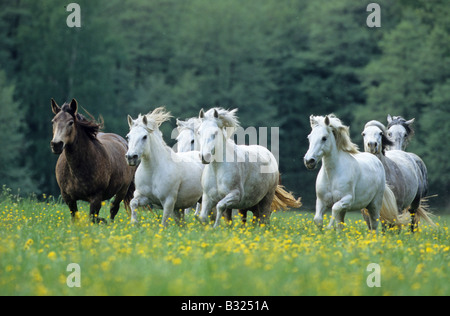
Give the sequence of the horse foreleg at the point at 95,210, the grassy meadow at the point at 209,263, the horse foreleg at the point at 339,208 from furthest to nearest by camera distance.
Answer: the horse foreleg at the point at 95,210 → the horse foreleg at the point at 339,208 → the grassy meadow at the point at 209,263

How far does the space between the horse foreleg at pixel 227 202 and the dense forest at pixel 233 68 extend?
2226 centimetres

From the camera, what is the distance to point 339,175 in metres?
10.6

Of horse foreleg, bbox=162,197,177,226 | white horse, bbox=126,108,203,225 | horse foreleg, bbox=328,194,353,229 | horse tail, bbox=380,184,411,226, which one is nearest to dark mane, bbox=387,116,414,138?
horse tail, bbox=380,184,411,226

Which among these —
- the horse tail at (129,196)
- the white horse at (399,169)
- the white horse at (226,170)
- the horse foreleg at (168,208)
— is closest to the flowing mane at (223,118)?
the white horse at (226,170)

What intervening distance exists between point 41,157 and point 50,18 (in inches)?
305

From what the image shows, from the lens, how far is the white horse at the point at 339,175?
34.1 ft

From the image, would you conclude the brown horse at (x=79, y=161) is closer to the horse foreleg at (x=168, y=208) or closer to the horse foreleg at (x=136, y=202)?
the horse foreleg at (x=136, y=202)

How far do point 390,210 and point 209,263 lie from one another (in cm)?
536

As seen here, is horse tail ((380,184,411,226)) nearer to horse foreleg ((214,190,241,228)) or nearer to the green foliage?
horse foreleg ((214,190,241,228))

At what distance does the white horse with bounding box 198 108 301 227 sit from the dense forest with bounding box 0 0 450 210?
71.1 feet

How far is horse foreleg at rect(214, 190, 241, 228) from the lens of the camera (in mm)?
10633

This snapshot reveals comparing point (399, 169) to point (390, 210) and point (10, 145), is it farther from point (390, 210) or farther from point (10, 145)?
point (10, 145)

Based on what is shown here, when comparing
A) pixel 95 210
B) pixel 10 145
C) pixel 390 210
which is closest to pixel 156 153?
pixel 95 210
